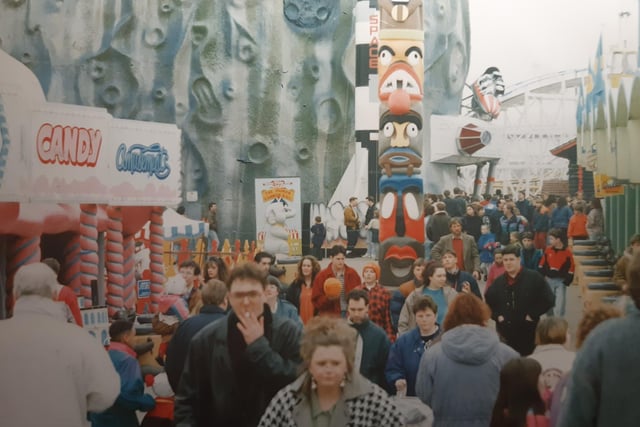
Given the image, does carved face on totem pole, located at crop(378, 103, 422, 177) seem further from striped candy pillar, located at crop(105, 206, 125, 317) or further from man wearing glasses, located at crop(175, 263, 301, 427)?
man wearing glasses, located at crop(175, 263, 301, 427)

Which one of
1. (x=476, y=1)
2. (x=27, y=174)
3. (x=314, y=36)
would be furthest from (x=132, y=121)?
(x=476, y=1)

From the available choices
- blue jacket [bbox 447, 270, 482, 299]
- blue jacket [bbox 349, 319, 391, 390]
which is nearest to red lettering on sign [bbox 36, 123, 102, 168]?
blue jacket [bbox 349, 319, 391, 390]

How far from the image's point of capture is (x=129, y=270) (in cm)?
629

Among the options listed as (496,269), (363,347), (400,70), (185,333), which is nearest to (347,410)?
(363,347)

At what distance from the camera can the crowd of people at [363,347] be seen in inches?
144

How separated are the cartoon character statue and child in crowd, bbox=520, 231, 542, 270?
179 cm

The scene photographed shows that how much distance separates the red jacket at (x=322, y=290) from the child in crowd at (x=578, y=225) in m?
1.38

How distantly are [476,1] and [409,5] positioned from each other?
465 mm

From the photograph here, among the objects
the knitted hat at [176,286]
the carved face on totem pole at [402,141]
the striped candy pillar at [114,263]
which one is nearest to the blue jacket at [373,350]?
the carved face on totem pole at [402,141]

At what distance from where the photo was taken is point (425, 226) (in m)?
6.39

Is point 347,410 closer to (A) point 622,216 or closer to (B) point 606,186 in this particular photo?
(A) point 622,216

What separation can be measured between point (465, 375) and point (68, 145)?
2.80 m

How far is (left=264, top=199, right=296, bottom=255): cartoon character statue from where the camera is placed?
22.4 ft

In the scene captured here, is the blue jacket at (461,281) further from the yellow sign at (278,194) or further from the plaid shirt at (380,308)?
the yellow sign at (278,194)
